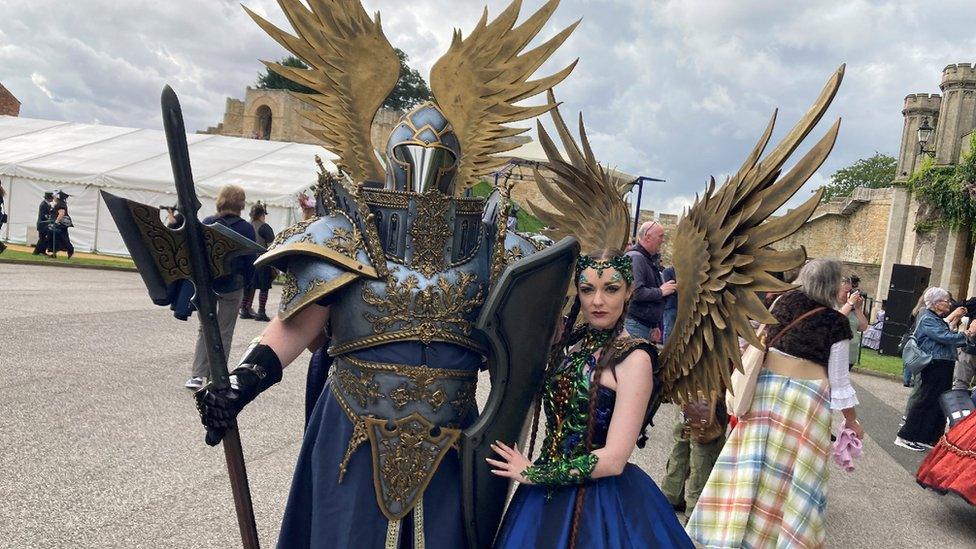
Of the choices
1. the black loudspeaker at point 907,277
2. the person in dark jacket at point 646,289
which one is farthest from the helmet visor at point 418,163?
the black loudspeaker at point 907,277

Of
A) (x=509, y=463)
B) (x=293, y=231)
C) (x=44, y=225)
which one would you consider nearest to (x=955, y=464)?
(x=509, y=463)

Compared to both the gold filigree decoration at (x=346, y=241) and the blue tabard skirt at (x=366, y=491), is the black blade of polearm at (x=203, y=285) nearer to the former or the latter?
the blue tabard skirt at (x=366, y=491)

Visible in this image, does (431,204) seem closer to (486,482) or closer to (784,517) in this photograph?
(486,482)

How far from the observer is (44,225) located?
48.9 feet

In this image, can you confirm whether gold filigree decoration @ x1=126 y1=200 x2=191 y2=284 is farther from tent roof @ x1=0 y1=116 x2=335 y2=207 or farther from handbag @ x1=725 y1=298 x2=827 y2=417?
tent roof @ x1=0 y1=116 x2=335 y2=207

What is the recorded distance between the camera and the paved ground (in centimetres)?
323

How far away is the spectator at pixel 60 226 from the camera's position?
49.1ft

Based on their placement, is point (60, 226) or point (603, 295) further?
point (60, 226)

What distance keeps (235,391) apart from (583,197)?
1.43 m

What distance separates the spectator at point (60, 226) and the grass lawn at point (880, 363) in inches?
647

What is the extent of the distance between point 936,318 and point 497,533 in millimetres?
6280

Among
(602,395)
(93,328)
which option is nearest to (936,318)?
(602,395)

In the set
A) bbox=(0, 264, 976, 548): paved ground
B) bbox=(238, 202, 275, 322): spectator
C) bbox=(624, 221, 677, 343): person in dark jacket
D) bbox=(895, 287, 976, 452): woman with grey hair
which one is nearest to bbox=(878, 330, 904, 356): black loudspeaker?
bbox=(0, 264, 976, 548): paved ground

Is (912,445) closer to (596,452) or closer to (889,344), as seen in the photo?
(596,452)
